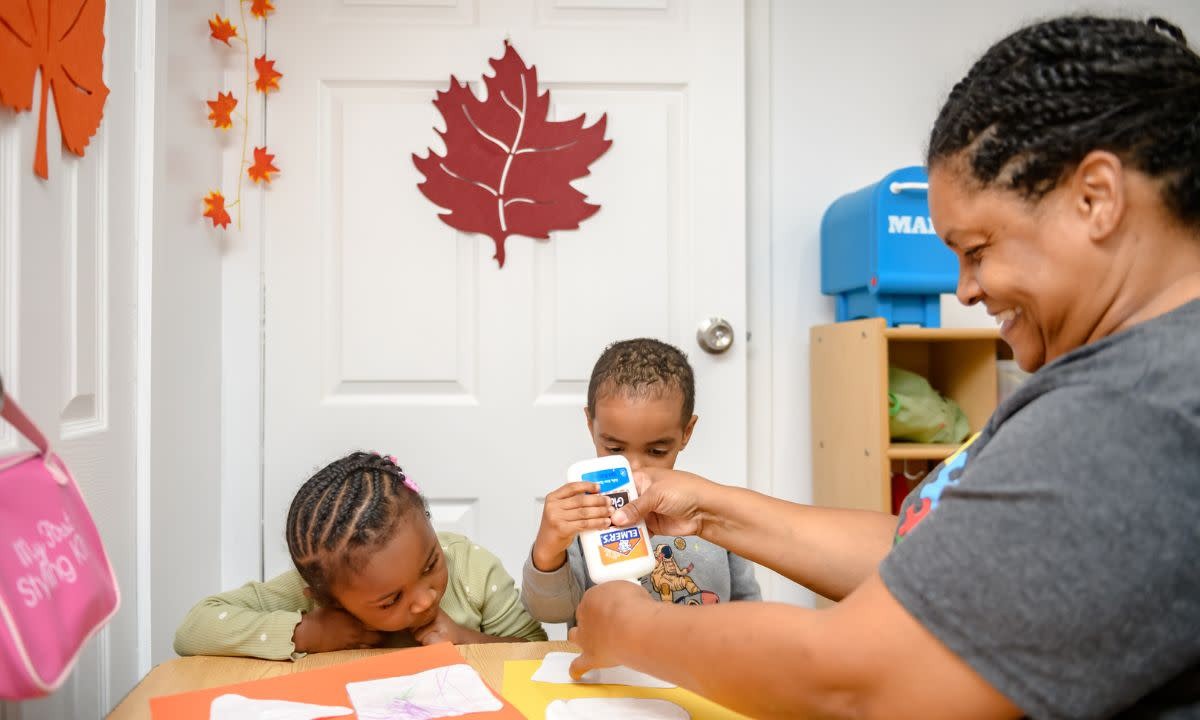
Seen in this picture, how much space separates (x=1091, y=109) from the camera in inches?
24.3

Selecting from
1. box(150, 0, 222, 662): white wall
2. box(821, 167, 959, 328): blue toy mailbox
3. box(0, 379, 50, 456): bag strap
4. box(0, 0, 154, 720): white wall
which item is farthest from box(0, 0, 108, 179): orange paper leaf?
box(821, 167, 959, 328): blue toy mailbox

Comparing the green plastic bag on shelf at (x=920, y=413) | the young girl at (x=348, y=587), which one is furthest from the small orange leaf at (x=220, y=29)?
the green plastic bag on shelf at (x=920, y=413)

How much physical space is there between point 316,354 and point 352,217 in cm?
33

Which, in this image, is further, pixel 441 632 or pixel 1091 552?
pixel 441 632

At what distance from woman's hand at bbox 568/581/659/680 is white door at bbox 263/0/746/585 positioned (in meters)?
1.14

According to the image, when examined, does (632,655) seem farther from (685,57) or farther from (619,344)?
(685,57)

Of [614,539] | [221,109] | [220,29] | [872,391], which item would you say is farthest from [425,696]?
[220,29]

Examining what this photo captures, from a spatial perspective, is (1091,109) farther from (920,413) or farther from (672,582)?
(920,413)

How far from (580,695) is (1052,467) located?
0.57 metres

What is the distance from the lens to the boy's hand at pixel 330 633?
1.25 metres

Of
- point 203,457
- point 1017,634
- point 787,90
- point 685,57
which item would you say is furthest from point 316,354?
point 1017,634

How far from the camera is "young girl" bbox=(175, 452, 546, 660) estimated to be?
3.96 ft

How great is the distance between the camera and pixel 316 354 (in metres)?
2.02

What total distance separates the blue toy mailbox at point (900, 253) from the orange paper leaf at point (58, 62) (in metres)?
1.47
